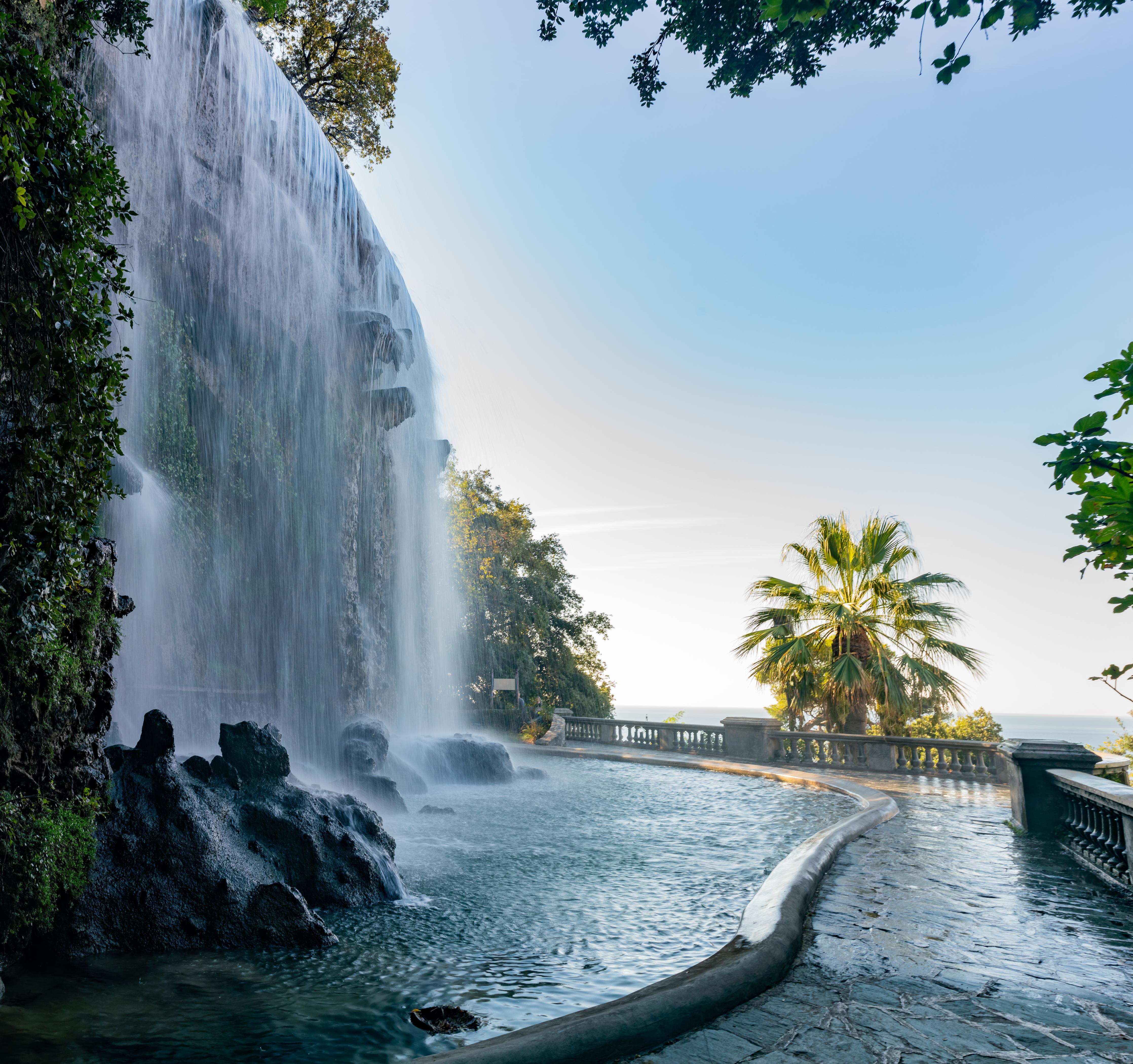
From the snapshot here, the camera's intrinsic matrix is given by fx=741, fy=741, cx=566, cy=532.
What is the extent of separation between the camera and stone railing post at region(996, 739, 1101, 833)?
8.88 meters

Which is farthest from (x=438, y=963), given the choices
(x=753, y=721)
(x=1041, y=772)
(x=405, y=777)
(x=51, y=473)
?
(x=753, y=721)

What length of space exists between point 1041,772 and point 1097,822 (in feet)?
5.52

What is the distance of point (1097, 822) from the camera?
7.54 meters

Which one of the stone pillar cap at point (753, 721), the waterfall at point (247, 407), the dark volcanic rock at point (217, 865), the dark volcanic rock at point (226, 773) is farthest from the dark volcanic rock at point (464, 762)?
the dark volcanic rock at point (226, 773)

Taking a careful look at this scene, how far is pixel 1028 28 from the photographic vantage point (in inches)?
250

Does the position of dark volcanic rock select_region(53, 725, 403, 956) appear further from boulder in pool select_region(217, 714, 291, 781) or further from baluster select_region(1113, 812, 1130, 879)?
baluster select_region(1113, 812, 1130, 879)

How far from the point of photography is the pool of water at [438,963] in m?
3.55

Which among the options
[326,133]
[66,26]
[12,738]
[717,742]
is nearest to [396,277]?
[326,133]

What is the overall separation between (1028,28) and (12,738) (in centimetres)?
923

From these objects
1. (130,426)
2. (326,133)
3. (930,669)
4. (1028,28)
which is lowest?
(930,669)

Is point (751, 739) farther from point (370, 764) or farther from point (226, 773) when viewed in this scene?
point (226, 773)

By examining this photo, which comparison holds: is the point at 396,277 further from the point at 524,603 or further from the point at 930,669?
the point at 930,669

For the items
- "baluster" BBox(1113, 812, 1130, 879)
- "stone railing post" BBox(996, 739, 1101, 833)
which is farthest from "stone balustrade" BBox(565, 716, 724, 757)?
"baluster" BBox(1113, 812, 1130, 879)

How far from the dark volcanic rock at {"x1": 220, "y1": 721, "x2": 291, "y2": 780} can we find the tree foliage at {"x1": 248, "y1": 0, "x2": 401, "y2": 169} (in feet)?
62.4
